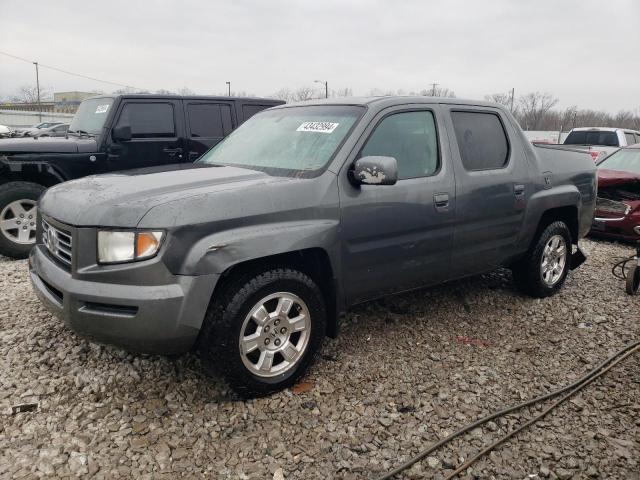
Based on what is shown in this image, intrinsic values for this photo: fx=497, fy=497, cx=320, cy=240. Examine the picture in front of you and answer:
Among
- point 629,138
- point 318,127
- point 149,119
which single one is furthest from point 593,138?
point 318,127

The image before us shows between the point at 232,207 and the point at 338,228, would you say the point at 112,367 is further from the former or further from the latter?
the point at 338,228

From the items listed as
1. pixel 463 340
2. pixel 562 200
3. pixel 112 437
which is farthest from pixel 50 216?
pixel 562 200

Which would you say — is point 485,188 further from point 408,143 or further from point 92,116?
point 92,116

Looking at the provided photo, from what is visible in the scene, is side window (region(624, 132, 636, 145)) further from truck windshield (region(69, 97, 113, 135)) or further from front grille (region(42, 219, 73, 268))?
front grille (region(42, 219, 73, 268))

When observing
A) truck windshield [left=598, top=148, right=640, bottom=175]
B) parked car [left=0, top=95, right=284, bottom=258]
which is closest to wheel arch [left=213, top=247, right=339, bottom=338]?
parked car [left=0, top=95, right=284, bottom=258]

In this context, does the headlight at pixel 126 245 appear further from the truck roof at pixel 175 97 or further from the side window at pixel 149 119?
the truck roof at pixel 175 97

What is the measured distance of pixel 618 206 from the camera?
23.4 ft

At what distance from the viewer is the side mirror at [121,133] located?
241 inches

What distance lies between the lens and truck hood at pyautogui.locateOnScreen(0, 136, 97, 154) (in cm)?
561

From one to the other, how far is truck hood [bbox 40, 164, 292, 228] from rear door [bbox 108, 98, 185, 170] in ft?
10.5

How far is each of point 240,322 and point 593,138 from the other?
14.0 meters

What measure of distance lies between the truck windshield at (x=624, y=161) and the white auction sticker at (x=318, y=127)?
6282 mm

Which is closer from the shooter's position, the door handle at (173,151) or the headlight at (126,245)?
the headlight at (126,245)

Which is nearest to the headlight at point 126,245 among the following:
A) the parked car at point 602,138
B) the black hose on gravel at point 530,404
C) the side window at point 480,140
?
the black hose on gravel at point 530,404
